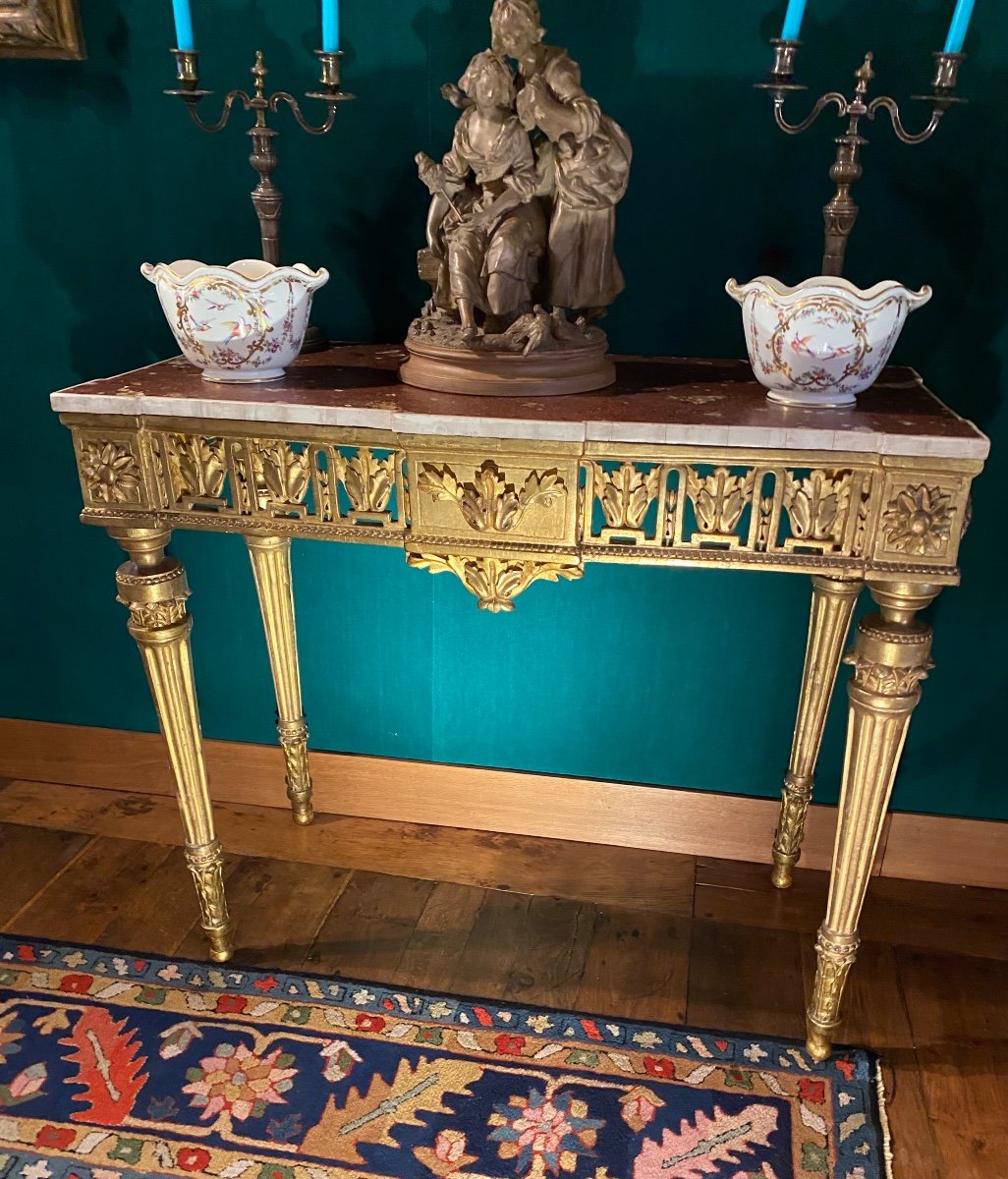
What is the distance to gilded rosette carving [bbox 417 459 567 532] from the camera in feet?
3.85

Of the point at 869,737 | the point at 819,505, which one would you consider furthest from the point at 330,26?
the point at 869,737

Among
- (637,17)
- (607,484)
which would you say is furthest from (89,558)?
(637,17)

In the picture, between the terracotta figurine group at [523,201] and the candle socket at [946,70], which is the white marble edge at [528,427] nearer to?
the terracotta figurine group at [523,201]

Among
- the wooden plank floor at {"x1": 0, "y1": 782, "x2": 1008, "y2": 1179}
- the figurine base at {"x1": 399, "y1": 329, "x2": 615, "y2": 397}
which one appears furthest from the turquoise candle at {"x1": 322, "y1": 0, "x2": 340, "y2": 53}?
the wooden plank floor at {"x1": 0, "y1": 782, "x2": 1008, "y2": 1179}

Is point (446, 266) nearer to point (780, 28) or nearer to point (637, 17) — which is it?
point (637, 17)

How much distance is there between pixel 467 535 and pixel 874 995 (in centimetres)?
98

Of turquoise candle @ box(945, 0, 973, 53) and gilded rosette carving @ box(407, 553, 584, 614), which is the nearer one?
turquoise candle @ box(945, 0, 973, 53)

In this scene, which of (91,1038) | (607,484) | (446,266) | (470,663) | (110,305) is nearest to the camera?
(607,484)

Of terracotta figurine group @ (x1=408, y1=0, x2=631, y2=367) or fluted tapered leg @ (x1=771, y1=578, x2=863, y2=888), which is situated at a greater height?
terracotta figurine group @ (x1=408, y1=0, x2=631, y2=367)

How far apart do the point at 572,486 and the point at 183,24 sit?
0.79 meters

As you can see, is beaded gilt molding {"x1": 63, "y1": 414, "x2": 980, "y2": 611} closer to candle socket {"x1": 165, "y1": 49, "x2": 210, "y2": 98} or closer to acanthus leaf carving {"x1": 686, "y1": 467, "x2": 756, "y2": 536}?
acanthus leaf carving {"x1": 686, "y1": 467, "x2": 756, "y2": 536}

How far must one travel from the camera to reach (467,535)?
122cm

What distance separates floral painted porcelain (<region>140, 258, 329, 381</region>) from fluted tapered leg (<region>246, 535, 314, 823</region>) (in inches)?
16.1

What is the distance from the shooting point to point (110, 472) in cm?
129
